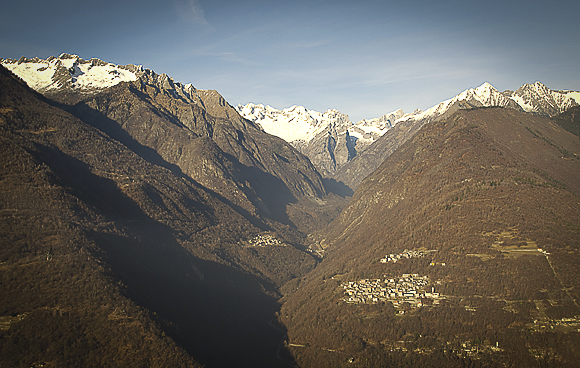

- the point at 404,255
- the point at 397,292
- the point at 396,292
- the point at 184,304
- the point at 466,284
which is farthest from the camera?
the point at 184,304

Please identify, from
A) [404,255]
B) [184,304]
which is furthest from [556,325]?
[184,304]

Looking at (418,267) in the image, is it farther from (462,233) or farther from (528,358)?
(528,358)

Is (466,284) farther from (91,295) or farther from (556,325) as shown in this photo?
(91,295)

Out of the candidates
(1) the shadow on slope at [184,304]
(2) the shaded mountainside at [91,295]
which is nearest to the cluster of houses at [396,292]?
(1) the shadow on slope at [184,304]

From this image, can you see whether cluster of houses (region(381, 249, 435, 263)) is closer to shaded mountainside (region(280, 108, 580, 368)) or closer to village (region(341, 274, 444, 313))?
shaded mountainside (region(280, 108, 580, 368))

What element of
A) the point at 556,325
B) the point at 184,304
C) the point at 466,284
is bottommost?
the point at 556,325

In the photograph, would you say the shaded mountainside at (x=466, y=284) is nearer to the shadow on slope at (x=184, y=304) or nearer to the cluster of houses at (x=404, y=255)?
the cluster of houses at (x=404, y=255)

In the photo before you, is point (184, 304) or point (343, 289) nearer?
point (343, 289)
